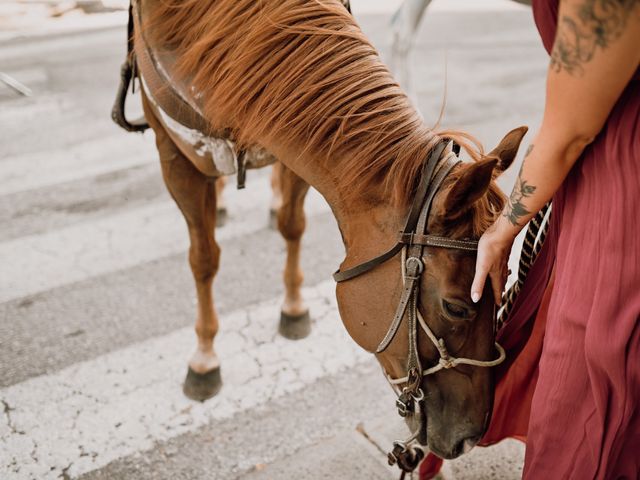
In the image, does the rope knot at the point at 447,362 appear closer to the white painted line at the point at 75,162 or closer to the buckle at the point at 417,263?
the buckle at the point at 417,263

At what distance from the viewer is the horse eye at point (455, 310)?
1.71m

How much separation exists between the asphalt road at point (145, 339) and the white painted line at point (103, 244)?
13 millimetres

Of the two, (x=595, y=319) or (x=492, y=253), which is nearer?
(x=595, y=319)

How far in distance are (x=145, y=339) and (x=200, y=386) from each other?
560 mm

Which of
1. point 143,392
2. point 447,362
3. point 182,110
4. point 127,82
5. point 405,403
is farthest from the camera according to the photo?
point 143,392

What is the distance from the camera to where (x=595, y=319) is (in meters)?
1.46

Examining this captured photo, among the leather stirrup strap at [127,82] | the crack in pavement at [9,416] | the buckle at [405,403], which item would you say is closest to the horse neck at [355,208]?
the buckle at [405,403]

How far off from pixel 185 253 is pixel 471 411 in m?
2.65

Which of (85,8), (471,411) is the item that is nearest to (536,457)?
(471,411)

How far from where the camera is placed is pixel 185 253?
4137 mm

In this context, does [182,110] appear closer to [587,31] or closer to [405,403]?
[405,403]

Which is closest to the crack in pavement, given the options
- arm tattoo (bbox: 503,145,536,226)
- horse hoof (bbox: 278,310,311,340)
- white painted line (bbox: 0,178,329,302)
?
white painted line (bbox: 0,178,329,302)

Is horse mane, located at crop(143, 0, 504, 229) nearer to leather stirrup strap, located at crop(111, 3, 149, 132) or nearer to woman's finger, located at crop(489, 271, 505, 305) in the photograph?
woman's finger, located at crop(489, 271, 505, 305)

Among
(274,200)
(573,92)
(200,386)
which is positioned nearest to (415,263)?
(573,92)
